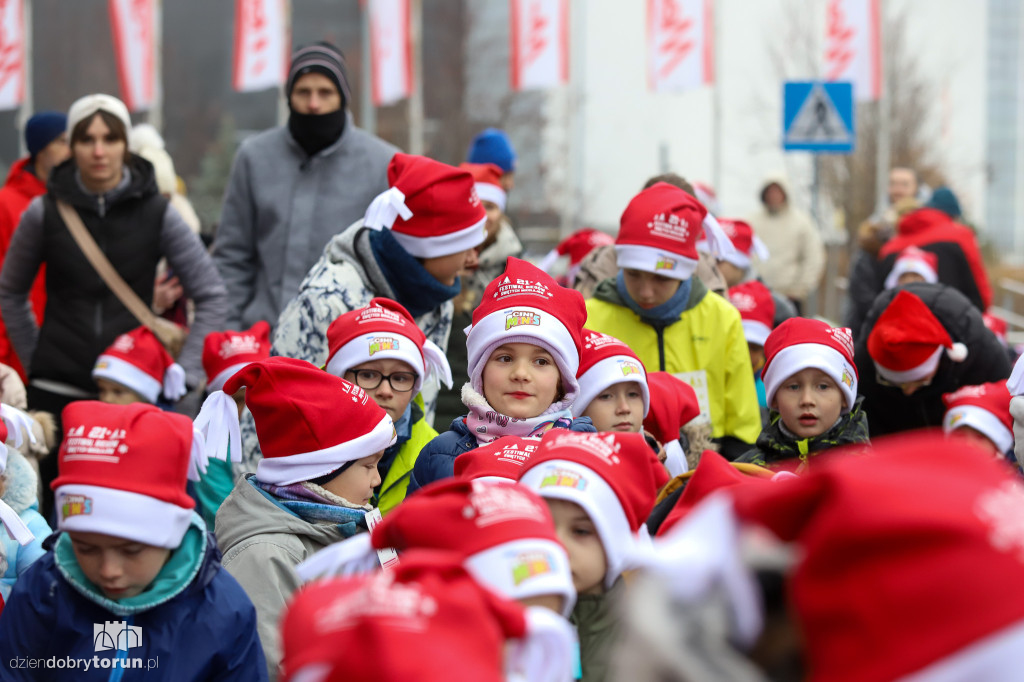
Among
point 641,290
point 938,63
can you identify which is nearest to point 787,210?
point 641,290

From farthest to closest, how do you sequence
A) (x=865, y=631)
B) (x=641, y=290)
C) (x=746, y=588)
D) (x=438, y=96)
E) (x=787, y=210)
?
(x=438, y=96)
(x=787, y=210)
(x=641, y=290)
(x=746, y=588)
(x=865, y=631)

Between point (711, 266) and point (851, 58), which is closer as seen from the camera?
point (711, 266)

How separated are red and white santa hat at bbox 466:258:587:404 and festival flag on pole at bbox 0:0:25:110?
50.4ft

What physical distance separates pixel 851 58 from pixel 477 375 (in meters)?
16.2

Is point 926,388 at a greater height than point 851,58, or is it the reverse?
point 851,58

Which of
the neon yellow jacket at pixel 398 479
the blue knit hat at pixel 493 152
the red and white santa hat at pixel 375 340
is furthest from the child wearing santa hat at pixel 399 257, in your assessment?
the blue knit hat at pixel 493 152

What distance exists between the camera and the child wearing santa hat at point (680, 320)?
5988 mm

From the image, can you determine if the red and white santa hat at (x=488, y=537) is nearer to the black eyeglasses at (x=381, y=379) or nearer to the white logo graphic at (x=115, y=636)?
the white logo graphic at (x=115, y=636)

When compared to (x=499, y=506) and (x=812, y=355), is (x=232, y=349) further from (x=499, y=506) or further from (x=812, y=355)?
(x=499, y=506)

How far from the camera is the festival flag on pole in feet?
60.2

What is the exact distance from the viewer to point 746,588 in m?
1.75

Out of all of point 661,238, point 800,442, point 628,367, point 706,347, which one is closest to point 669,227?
point 661,238

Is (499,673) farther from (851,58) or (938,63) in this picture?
(938,63)

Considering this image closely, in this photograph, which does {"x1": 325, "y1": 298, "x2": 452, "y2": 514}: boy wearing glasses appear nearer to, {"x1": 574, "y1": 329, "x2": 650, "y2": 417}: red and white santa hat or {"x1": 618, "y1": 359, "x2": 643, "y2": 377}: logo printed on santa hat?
{"x1": 574, "y1": 329, "x2": 650, "y2": 417}: red and white santa hat
